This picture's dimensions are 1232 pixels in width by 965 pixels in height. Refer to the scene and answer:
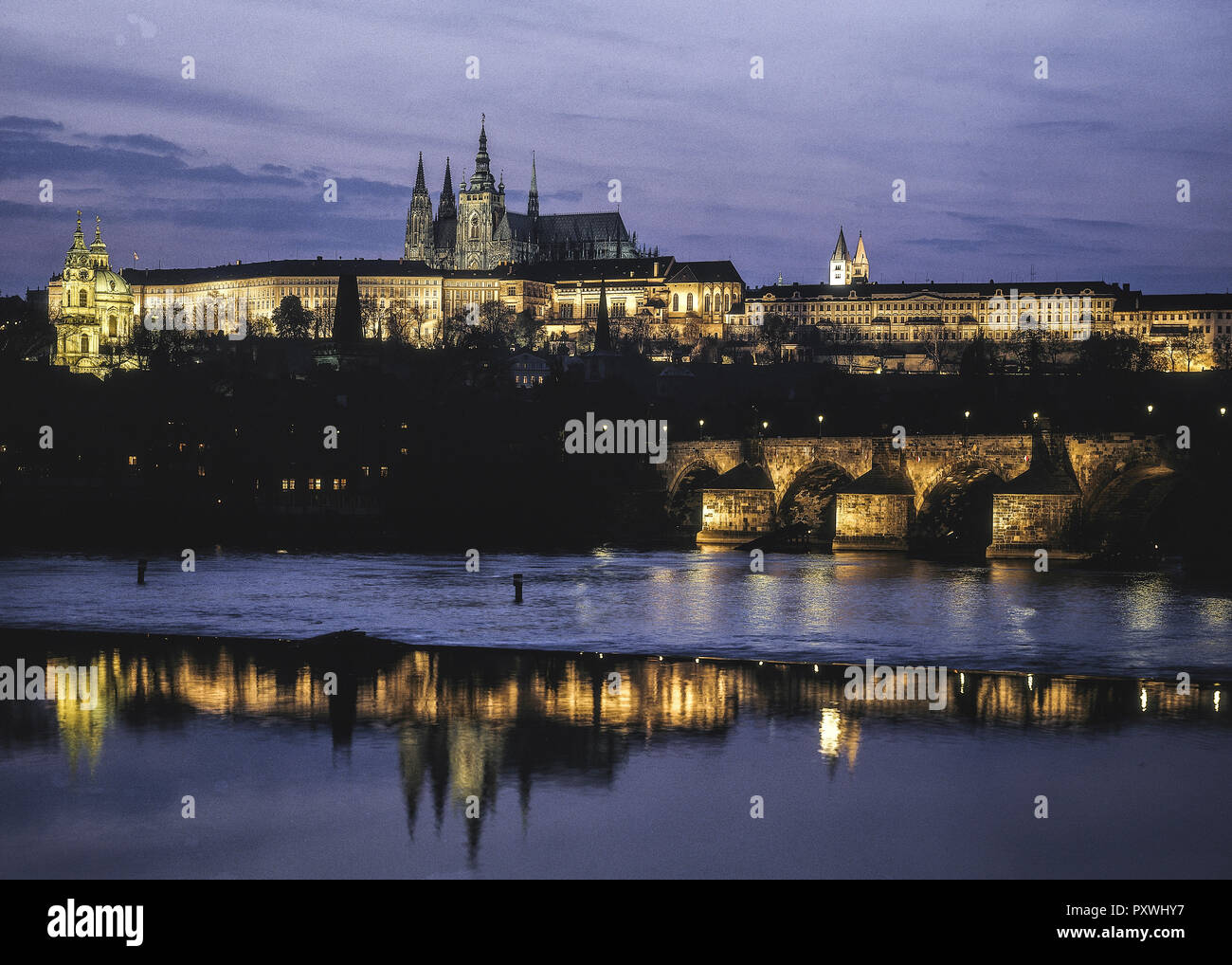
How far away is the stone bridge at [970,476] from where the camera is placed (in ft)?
185

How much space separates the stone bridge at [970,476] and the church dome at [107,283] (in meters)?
93.2

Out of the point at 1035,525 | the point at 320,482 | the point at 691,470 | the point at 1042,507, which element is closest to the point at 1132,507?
the point at 1042,507

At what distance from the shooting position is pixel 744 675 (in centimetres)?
2906

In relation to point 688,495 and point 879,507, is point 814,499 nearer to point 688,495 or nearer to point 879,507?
point 688,495

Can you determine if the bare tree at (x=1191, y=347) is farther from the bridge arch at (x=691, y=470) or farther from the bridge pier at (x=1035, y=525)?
the bridge pier at (x=1035, y=525)

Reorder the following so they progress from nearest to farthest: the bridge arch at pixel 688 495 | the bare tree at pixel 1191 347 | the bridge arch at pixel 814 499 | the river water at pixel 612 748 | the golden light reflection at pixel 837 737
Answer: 1. the river water at pixel 612 748
2. the golden light reflection at pixel 837 737
3. the bridge arch at pixel 814 499
4. the bridge arch at pixel 688 495
5. the bare tree at pixel 1191 347

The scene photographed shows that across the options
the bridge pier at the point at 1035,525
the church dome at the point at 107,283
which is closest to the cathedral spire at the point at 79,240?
the church dome at the point at 107,283

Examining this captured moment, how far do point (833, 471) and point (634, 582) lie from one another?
24.7m

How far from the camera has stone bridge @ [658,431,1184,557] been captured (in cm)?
5631

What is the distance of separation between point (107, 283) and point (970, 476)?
11310 cm

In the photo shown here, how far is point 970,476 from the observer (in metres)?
63.3

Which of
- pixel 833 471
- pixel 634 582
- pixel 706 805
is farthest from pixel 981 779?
pixel 833 471

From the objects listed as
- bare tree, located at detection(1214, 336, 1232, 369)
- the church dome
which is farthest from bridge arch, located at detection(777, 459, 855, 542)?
the church dome
